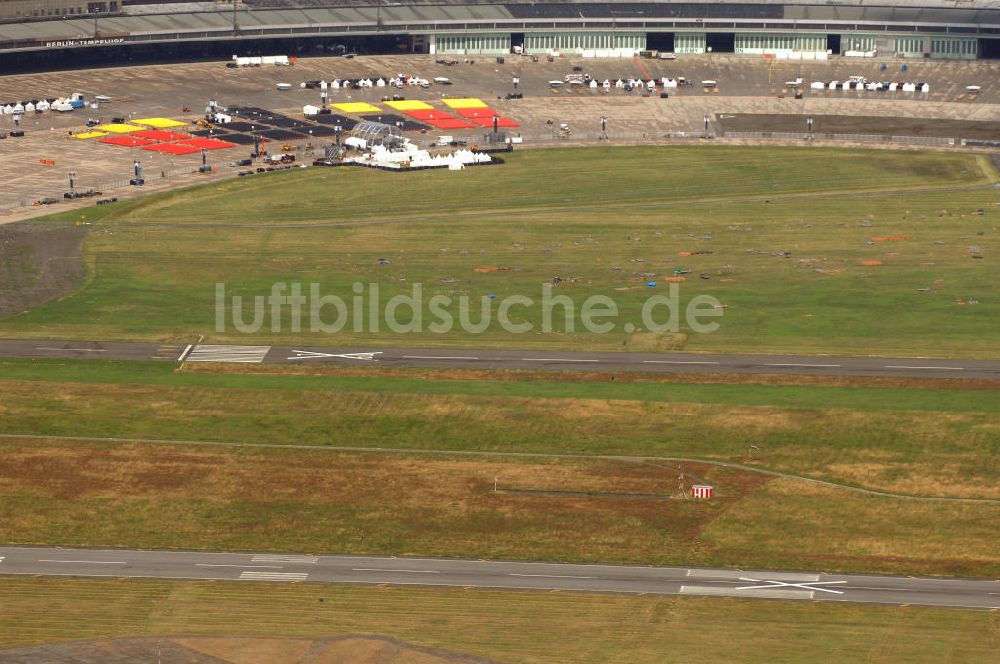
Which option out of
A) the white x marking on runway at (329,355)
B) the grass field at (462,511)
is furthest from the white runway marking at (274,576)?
the white x marking on runway at (329,355)

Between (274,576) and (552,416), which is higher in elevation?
(552,416)

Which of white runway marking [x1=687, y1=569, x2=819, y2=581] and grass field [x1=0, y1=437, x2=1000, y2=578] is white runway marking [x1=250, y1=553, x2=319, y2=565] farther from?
white runway marking [x1=687, y1=569, x2=819, y2=581]

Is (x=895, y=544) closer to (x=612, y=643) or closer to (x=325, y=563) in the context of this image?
(x=612, y=643)

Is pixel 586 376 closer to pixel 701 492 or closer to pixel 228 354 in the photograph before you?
pixel 701 492

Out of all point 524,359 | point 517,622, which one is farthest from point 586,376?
point 517,622

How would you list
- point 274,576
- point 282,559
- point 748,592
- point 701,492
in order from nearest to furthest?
1. point 748,592
2. point 274,576
3. point 282,559
4. point 701,492

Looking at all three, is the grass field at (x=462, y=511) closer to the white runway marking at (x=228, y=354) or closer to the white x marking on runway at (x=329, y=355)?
the white runway marking at (x=228, y=354)

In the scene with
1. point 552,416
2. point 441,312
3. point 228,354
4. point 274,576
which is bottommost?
point 274,576
